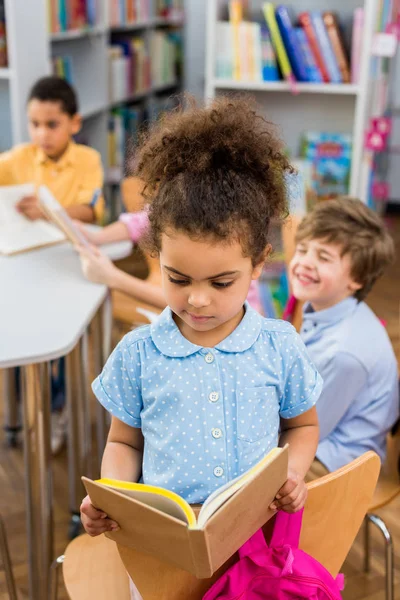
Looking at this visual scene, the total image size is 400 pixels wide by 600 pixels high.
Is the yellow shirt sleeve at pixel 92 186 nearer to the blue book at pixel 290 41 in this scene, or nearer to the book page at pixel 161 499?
the blue book at pixel 290 41

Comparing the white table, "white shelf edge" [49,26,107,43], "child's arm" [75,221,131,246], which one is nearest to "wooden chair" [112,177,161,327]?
"child's arm" [75,221,131,246]

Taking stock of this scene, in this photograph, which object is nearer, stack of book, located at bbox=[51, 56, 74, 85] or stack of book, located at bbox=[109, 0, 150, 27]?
stack of book, located at bbox=[51, 56, 74, 85]

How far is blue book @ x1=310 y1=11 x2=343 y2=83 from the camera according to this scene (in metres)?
3.39

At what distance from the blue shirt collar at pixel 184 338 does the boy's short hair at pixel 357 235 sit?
1.97ft

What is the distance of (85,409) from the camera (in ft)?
7.11

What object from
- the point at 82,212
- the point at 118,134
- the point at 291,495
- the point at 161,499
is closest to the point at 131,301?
the point at 82,212

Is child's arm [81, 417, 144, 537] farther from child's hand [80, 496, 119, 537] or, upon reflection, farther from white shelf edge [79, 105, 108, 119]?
white shelf edge [79, 105, 108, 119]

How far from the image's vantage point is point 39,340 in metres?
1.58

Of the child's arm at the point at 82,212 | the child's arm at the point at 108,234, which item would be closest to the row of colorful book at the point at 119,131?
the child's arm at the point at 82,212

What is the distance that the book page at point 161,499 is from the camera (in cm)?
90

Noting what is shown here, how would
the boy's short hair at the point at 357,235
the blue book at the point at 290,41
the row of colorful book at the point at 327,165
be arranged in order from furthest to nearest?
the row of colorful book at the point at 327,165 < the blue book at the point at 290,41 < the boy's short hair at the point at 357,235

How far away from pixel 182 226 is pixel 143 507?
40cm

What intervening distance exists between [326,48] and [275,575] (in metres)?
2.84

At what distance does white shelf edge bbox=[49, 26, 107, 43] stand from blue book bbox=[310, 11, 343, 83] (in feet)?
3.68
